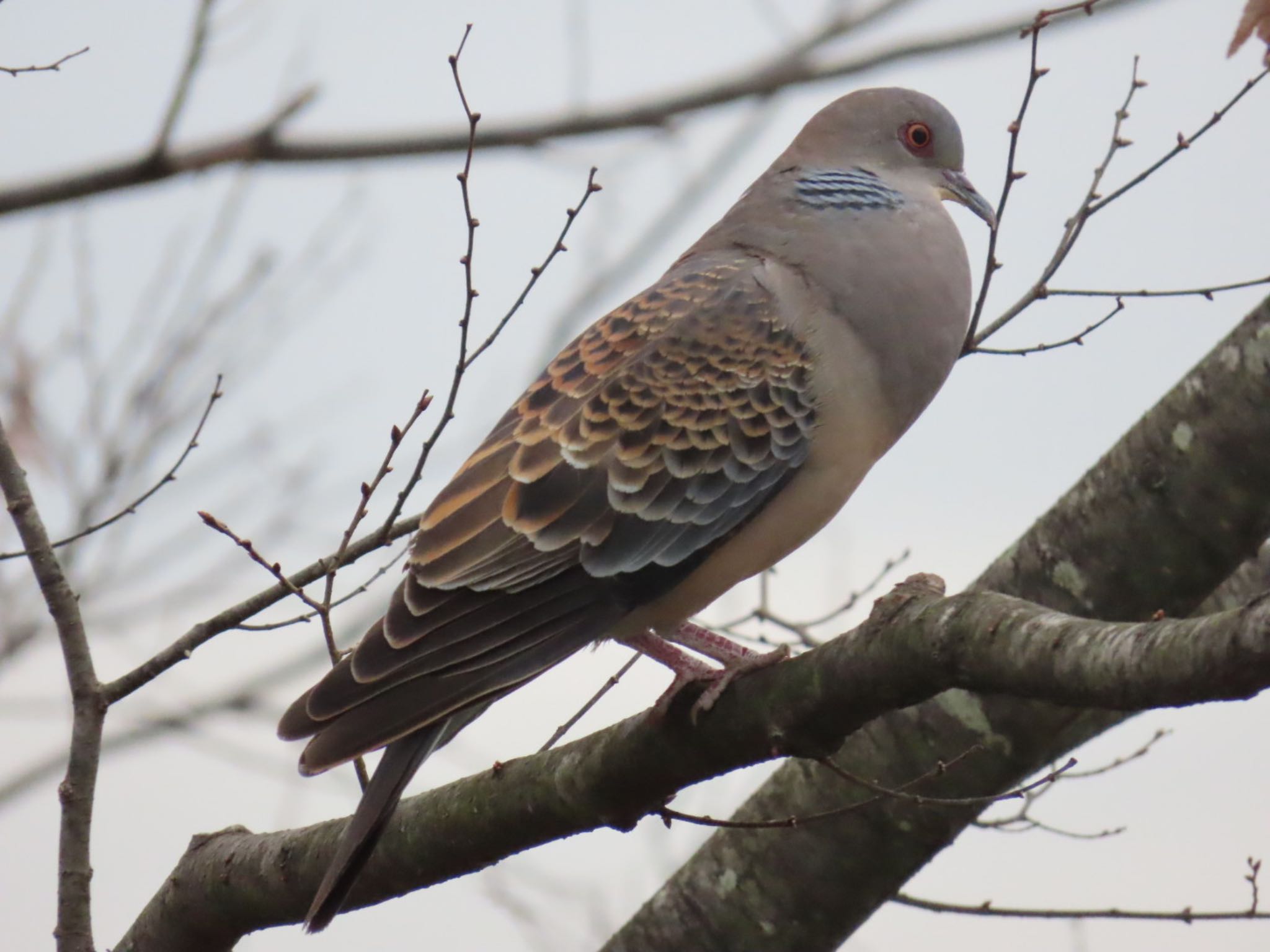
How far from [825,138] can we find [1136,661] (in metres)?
2.87

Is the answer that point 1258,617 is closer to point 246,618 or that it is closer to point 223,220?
point 246,618

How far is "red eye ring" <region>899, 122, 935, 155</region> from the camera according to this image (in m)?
4.81

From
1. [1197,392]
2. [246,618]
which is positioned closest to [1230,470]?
[1197,392]

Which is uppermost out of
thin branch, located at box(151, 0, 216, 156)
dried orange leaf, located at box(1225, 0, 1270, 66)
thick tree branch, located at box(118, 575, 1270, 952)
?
thin branch, located at box(151, 0, 216, 156)

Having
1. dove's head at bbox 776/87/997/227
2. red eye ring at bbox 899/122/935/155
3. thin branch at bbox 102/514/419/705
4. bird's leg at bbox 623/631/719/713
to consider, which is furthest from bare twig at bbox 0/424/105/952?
red eye ring at bbox 899/122/935/155

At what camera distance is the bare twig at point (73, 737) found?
3.36 m

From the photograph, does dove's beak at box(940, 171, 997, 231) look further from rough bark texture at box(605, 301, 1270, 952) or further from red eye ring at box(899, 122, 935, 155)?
rough bark texture at box(605, 301, 1270, 952)

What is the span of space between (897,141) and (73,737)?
2.77m

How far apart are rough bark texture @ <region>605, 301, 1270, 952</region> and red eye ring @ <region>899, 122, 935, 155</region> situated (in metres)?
1.20

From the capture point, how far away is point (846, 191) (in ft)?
14.7

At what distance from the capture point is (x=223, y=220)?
5141 millimetres

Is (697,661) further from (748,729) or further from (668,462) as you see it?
(748,729)

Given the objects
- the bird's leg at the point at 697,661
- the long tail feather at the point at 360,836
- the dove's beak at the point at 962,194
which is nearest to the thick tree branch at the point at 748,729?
the bird's leg at the point at 697,661

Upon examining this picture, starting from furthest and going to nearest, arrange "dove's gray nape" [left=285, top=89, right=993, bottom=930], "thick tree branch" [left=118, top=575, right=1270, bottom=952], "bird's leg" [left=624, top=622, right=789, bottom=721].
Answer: "dove's gray nape" [left=285, top=89, right=993, bottom=930] < "bird's leg" [left=624, top=622, right=789, bottom=721] < "thick tree branch" [left=118, top=575, right=1270, bottom=952]
